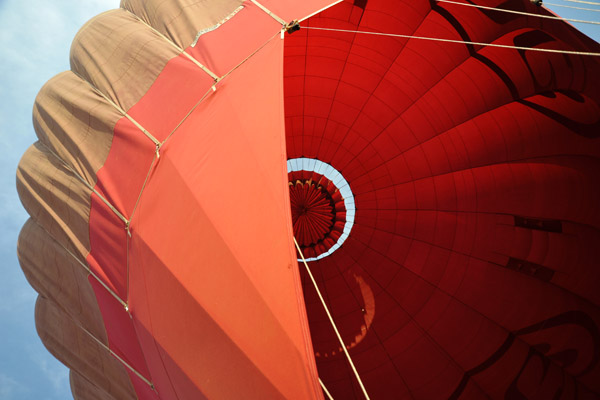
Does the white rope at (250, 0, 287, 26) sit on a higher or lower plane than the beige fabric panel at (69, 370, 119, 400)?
higher

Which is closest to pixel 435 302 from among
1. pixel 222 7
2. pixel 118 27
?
pixel 222 7

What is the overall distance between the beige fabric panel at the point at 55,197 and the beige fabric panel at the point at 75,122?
0.17m

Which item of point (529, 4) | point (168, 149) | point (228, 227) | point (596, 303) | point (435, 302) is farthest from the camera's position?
point (435, 302)

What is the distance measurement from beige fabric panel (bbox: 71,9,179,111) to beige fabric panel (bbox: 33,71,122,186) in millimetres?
161

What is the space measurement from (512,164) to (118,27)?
5869 mm

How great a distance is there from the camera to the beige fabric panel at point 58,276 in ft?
17.1

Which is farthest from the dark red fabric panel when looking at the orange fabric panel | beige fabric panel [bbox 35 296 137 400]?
beige fabric panel [bbox 35 296 137 400]

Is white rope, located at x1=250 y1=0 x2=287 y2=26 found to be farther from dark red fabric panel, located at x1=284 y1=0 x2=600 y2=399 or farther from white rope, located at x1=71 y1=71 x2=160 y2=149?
dark red fabric panel, located at x1=284 y1=0 x2=600 y2=399

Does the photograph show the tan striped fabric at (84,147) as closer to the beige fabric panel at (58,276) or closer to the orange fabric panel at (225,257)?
the beige fabric panel at (58,276)

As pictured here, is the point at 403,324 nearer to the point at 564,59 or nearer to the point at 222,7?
the point at 564,59

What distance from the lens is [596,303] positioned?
20.9 feet

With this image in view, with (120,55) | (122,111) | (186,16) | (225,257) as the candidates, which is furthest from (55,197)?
(225,257)

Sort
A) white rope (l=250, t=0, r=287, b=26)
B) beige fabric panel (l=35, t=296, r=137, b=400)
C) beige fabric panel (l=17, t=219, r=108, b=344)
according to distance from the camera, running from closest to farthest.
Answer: white rope (l=250, t=0, r=287, b=26) → beige fabric panel (l=17, t=219, r=108, b=344) → beige fabric panel (l=35, t=296, r=137, b=400)

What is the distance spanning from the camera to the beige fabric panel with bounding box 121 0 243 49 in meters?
4.61
